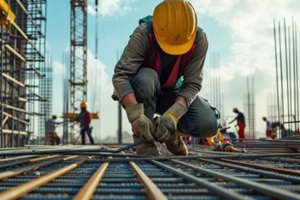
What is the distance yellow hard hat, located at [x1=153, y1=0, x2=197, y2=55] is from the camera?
2611 millimetres

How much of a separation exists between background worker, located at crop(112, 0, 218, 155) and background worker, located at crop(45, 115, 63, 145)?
13545 millimetres

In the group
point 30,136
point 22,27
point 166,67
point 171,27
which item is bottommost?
point 30,136

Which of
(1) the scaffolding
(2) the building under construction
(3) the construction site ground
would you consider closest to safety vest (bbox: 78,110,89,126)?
(1) the scaffolding

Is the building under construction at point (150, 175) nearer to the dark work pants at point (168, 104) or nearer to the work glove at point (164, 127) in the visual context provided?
the work glove at point (164, 127)

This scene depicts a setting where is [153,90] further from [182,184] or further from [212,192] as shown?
[212,192]

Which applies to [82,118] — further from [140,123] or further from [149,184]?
[149,184]

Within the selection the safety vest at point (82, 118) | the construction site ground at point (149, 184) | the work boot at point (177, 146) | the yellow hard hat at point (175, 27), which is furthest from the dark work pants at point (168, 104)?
the safety vest at point (82, 118)

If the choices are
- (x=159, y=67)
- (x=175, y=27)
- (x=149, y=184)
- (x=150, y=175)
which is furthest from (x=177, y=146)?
(x=149, y=184)

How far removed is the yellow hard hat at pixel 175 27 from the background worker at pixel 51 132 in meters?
13.7

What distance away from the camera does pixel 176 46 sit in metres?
2.65

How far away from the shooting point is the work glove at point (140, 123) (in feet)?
7.80

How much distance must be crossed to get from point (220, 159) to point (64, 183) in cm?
122

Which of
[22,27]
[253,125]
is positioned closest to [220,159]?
[22,27]

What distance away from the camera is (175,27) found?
2621mm
